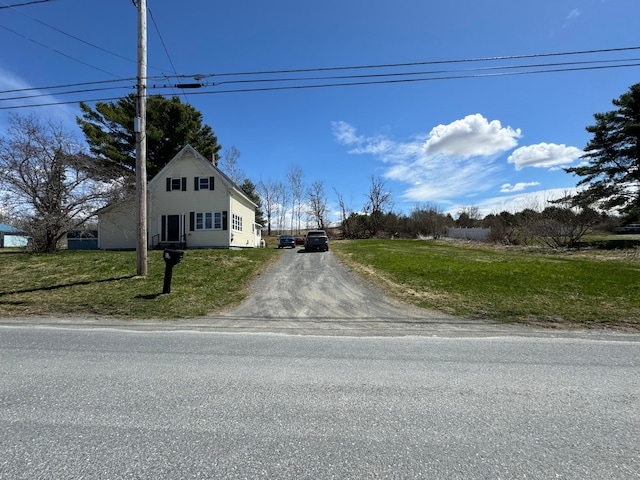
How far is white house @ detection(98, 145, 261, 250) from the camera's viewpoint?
24.3 metres

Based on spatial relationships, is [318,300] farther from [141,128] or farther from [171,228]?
[171,228]

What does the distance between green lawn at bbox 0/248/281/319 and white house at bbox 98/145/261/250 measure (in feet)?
27.9

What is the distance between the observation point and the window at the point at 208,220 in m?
24.4

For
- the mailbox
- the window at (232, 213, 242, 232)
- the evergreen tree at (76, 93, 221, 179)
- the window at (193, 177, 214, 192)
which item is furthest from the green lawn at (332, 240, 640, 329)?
the evergreen tree at (76, 93, 221, 179)

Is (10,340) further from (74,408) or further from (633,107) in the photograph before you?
(633,107)

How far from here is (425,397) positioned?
3219mm

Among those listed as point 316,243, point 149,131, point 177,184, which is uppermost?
point 149,131

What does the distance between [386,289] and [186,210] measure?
19.2 metres

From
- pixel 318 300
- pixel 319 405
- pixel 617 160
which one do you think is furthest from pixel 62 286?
pixel 617 160

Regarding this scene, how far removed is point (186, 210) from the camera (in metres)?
24.7

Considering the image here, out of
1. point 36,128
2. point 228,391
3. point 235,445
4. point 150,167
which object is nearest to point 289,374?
point 228,391

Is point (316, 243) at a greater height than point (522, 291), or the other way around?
point (316, 243)

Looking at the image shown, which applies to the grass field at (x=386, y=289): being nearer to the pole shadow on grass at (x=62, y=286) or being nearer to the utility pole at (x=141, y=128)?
the pole shadow on grass at (x=62, y=286)

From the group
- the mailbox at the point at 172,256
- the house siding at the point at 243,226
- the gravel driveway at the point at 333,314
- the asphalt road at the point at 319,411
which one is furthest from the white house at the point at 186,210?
the asphalt road at the point at 319,411
